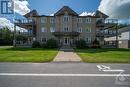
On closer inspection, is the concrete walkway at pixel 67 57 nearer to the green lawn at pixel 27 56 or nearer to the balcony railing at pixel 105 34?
the green lawn at pixel 27 56

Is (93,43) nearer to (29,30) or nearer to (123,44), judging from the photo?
(123,44)

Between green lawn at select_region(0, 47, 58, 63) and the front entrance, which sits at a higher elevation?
the front entrance

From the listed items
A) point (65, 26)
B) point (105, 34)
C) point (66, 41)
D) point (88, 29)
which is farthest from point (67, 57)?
point (105, 34)

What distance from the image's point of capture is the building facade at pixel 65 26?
52.5m

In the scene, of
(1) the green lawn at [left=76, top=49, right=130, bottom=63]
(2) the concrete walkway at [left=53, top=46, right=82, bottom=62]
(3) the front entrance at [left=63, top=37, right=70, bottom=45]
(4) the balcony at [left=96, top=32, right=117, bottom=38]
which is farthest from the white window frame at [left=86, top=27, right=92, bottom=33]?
(2) the concrete walkway at [left=53, top=46, right=82, bottom=62]

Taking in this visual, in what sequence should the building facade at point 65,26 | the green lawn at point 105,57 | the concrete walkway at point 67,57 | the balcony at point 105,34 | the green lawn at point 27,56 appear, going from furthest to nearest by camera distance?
the balcony at point 105,34 → the building facade at point 65,26 → the concrete walkway at point 67,57 → the green lawn at point 27,56 → the green lawn at point 105,57

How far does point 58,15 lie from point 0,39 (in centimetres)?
2883

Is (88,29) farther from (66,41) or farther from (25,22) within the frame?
(25,22)

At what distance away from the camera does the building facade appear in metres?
52.5

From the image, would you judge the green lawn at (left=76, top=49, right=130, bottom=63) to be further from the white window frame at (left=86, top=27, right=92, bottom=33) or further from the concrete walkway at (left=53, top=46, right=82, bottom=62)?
the white window frame at (left=86, top=27, right=92, bottom=33)

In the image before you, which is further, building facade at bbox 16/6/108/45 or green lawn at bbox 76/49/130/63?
building facade at bbox 16/6/108/45

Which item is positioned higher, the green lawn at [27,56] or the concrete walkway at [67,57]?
the green lawn at [27,56]

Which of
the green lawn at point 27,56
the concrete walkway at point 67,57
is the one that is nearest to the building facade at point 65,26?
the green lawn at point 27,56

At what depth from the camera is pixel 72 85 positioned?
8.41 metres
